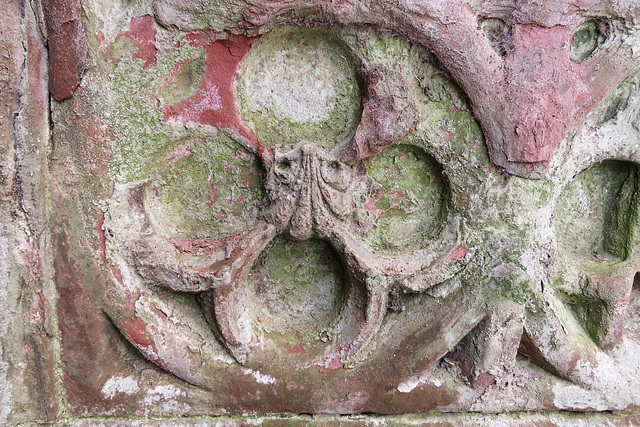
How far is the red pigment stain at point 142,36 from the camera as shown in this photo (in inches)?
57.2

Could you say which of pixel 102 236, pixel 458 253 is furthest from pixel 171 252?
pixel 458 253

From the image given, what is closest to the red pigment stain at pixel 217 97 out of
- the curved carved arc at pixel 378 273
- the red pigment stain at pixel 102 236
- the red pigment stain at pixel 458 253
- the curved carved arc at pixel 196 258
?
the curved carved arc at pixel 196 258

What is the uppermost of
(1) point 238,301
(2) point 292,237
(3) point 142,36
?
(3) point 142,36

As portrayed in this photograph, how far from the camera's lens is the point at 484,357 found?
5.46 ft

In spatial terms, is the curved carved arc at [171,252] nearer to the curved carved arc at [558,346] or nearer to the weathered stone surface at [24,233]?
the weathered stone surface at [24,233]

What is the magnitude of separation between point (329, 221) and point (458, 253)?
498 millimetres

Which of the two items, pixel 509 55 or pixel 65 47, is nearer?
pixel 65 47

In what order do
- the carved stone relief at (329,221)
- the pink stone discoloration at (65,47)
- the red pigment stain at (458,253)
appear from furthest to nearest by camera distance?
1. the red pigment stain at (458,253)
2. the carved stone relief at (329,221)
3. the pink stone discoloration at (65,47)

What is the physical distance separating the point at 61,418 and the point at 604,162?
2.26 meters

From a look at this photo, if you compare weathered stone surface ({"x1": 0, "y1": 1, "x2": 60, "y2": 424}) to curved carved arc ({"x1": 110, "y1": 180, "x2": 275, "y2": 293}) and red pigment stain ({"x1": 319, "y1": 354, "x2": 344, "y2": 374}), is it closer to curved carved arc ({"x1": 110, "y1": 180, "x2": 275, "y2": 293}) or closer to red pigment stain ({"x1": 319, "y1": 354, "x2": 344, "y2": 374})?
curved carved arc ({"x1": 110, "y1": 180, "x2": 275, "y2": 293})

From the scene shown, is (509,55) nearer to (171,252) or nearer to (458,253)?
(458,253)

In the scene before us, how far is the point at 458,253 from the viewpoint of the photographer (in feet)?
5.45

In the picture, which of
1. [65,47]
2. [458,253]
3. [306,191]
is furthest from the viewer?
[458,253]

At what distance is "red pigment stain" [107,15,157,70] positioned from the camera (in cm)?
145
